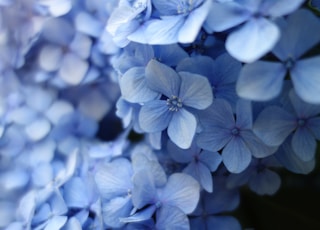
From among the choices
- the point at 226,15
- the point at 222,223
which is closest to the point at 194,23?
the point at 226,15

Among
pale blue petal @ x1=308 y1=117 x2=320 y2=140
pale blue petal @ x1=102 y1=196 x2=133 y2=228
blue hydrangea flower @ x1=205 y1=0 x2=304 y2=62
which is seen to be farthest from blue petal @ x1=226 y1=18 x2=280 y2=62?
pale blue petal @ x1=102 y1=196 x2=133 y2=228

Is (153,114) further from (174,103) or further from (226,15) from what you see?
(226,15)

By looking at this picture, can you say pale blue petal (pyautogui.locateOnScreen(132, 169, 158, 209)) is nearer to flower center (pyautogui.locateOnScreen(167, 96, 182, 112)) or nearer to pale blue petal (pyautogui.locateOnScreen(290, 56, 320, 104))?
flower center (pyautogui.locateOnScreen(167, 96, 182, 112))

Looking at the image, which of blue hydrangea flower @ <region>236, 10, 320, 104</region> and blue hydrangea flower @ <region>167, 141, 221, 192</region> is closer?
blue hydrangea flower @ <region>236, 10, 320, 104</region>

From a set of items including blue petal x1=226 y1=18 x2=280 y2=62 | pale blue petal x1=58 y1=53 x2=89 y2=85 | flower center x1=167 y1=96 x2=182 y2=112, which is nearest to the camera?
blue petal x1=226 y1=18 x2=280 y2=62

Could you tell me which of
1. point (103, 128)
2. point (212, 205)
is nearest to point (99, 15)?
point (103, 128)

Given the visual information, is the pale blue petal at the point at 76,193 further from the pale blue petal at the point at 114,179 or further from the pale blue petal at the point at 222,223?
the pale blue petal at the point at 222,223

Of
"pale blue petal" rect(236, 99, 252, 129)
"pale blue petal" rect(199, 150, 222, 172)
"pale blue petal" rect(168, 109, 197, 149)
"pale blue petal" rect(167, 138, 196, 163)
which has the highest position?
"pale blue petal" rect(236, 99, 252, 129)
